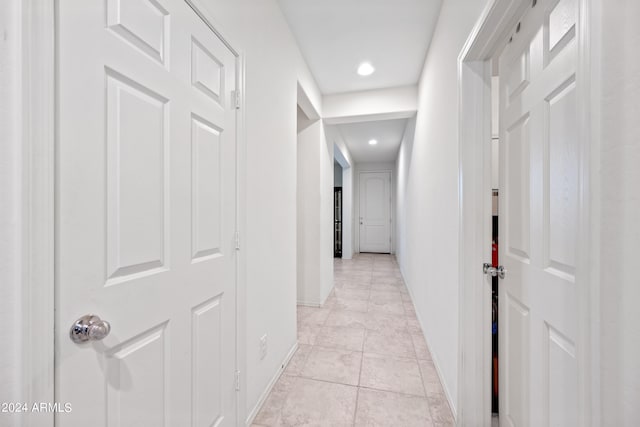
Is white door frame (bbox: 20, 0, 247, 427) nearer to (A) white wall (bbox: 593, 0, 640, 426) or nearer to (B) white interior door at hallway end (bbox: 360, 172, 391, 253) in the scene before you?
(A) white wall (bbox: 593, 0, 640, 426)

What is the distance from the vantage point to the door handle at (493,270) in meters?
1.27

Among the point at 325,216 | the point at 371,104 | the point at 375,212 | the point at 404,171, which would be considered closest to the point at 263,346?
the point at 325,216

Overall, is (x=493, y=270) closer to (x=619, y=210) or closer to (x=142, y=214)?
(x=619, y=210)

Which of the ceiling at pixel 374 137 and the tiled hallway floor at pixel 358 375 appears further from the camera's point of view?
the ceiling at pixel 374 137

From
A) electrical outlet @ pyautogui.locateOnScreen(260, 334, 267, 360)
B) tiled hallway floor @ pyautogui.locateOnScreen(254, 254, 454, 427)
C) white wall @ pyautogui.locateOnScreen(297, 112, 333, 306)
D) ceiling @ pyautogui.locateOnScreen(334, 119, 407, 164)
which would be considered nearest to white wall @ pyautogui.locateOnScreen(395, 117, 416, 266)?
ceiling @ pyautogui.locateOnScreen(334, 119, 407, 164)

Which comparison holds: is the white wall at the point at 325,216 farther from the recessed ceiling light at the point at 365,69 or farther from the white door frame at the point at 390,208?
the white door frame at the point at 390,208

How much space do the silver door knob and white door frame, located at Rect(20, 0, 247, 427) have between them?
0.15 ft

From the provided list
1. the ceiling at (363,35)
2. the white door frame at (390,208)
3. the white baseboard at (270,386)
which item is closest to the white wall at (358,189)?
the white door frame at (390,208)

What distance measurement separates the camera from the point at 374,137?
4.86 metres

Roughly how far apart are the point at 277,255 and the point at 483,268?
125 cm

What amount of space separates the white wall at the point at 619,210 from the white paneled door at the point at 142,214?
1.15 m

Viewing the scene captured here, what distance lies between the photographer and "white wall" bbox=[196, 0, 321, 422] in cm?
141

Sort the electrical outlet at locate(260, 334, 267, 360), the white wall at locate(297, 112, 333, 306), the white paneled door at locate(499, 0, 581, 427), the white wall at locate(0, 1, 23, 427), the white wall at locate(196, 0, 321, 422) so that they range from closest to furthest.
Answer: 1. the white wall at locate(0, 1, 23, 427)
2. the white paneled door at locate(499, 0, 581, 427)
3. the white wall at locate(196, 0, 321, 422)
4. the electrical outlet at locate(260, 334, 267, 360)
5. the white wall at locate(297, 112, 333, 306)

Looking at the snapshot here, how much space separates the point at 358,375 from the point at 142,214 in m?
1.74
